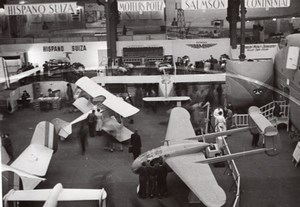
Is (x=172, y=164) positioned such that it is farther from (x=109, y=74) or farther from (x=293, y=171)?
(x=109, y=74)

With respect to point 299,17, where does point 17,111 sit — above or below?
below

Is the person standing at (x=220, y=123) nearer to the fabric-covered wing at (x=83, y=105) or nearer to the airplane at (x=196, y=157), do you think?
the airplane at (x=196, y=157)

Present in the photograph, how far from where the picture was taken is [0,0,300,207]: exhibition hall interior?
7656mm

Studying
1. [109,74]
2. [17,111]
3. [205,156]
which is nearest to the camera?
[205,156]

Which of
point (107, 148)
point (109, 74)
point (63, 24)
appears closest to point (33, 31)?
point (63, 24)

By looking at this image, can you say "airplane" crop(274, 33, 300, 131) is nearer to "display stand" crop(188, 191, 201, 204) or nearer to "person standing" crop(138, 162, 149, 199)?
"display stand" crop(188, 191, 201, 204)

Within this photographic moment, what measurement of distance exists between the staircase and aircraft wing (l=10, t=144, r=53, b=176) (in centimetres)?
538

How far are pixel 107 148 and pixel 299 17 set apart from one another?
6.84m

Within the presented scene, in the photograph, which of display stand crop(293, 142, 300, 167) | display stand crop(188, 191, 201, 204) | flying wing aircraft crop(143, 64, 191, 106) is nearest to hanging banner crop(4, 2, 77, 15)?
flying wing aircraft crop(143, 64, 191, 106)

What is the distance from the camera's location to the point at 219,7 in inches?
392

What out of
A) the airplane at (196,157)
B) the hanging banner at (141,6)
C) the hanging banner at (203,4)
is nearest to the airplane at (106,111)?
the airplane at (196,157)

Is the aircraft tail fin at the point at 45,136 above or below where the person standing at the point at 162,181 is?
above

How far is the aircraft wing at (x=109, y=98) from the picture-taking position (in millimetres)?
11062

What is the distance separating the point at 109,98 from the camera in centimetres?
1193
